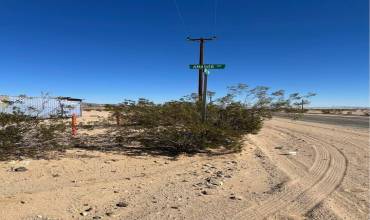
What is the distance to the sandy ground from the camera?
5777mm

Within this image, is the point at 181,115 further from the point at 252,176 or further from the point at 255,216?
the point at 255,216

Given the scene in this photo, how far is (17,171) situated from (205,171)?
4.15 metres

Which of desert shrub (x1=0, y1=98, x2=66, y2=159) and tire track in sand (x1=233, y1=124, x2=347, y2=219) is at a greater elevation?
desert shrub (x1=0, y1=98, x2=66, y2=159)

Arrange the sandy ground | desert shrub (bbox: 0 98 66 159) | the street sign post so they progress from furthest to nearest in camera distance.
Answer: the street sign post, desert shrub (bbox: 0 98 66 159), the sandy ground

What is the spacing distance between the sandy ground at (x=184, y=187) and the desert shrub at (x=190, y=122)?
75cm

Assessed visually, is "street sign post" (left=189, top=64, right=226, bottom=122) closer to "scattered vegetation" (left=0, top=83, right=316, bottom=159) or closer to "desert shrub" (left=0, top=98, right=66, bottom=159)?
"scattered vegetation" (left=0, top=83, right=316, bottom=159)

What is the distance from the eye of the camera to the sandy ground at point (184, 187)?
19.0ft

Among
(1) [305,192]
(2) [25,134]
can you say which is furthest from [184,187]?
(2) [25,134]

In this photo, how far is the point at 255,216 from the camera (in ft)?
18.4

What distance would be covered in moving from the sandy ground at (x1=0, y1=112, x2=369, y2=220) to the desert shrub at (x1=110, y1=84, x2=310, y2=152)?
75 centimetres

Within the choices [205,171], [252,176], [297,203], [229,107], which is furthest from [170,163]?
[297,203]

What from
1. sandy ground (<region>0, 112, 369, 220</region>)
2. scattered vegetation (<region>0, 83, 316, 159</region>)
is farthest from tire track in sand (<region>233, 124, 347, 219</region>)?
scattered vegetation (<region>0, 83, 316, 159</region>)

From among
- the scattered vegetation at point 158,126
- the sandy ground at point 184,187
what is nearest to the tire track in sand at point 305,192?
the sandy ground at point 184,187

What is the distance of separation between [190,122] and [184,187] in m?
4.16
